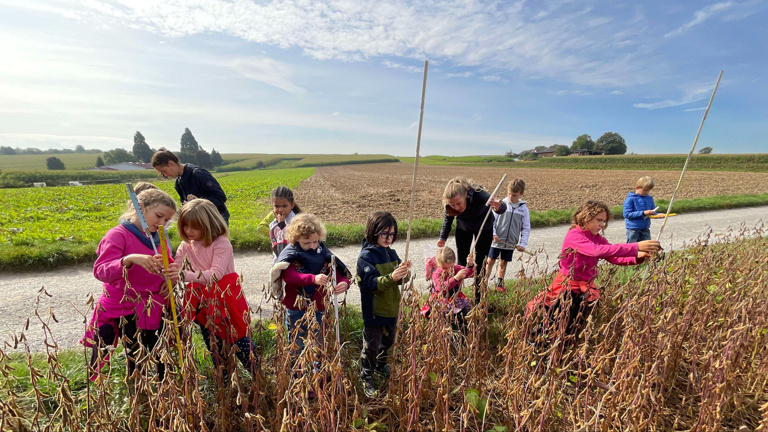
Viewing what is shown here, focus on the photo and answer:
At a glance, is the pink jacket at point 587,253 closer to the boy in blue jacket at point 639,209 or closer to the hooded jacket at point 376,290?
the hooded jacket at point 376,290

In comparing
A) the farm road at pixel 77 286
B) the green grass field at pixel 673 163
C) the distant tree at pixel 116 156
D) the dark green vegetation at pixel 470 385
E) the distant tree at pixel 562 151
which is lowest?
the farm road at pixel 77 286

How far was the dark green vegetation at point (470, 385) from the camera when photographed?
5.57ft

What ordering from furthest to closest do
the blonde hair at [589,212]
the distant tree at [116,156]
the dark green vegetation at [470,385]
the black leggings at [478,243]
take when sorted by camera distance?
the distant tree at [116,156] < the black leggings at [478,243] < the blonde hair at [589,212] < the dark green vegetation at [470,385]

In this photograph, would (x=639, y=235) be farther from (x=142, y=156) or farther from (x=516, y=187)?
(x=142, y=156)

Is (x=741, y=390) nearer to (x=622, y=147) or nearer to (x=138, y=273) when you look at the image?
(x=138, y=273)

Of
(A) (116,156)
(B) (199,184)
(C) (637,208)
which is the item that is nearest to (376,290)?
(B) (199,184)

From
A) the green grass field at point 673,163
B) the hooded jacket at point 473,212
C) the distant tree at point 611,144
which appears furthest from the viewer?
the distant tree at point 611,144

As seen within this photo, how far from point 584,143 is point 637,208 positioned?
112 m

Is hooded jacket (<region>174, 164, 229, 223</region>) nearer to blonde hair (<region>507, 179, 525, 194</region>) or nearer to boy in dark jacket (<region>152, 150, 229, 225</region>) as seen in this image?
boy in dark jacket (<region>152, 150, 229, 225</region>)

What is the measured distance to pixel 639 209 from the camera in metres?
6.12

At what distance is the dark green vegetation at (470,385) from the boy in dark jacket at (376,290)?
0.23 m

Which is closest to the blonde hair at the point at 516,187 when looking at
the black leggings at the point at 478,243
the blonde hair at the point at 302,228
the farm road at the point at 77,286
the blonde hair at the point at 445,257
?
the farm road at the point at 77,286

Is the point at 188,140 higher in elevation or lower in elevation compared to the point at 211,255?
higher

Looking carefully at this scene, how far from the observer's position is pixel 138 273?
271 centimetres
